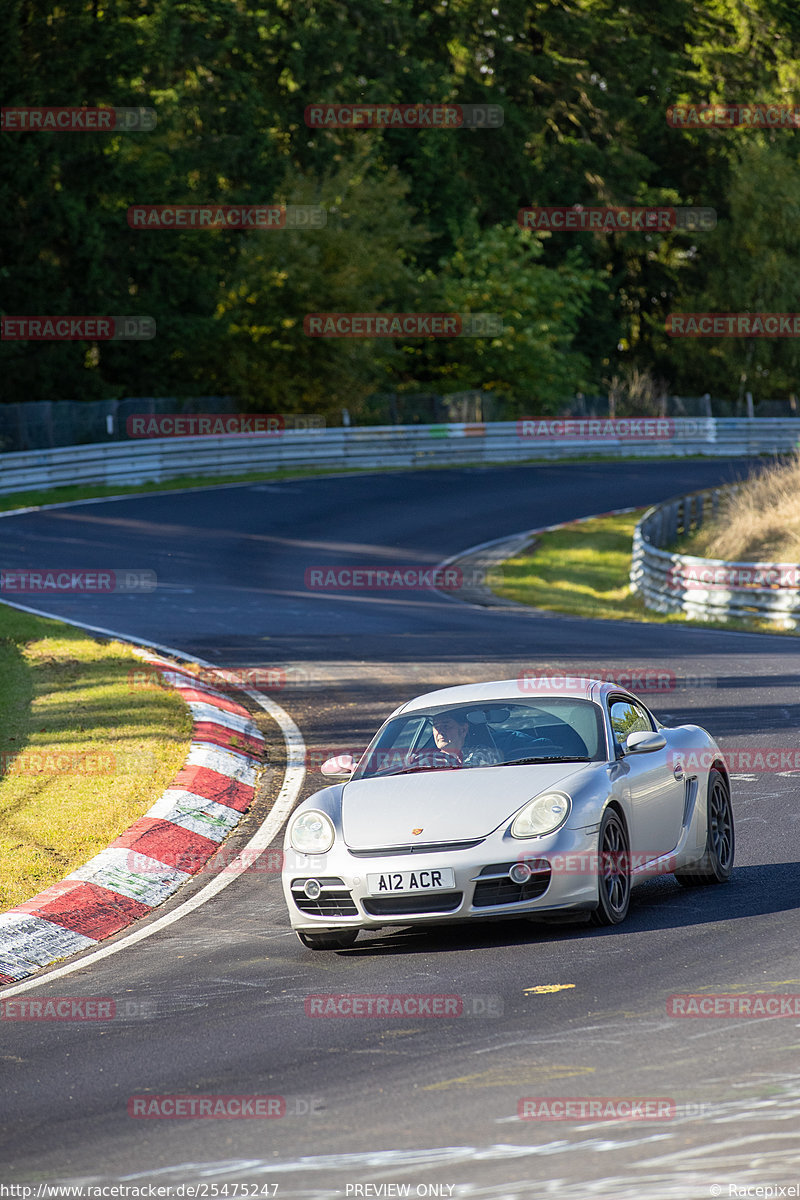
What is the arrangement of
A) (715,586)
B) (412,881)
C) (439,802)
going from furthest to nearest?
(715,586), (439,802), (412,881)

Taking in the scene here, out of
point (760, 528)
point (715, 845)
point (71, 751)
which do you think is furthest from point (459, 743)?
point (760, 528)

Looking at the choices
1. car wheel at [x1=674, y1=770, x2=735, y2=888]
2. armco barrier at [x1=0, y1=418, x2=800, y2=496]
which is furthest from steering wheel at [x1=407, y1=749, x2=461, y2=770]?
armco barrier at [x1=0, y1=418, x2=800, y2=496]

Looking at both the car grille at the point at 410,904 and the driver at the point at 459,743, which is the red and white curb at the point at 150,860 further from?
the driver at the point at 459,743

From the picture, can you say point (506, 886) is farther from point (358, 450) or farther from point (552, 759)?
point (358, 450)

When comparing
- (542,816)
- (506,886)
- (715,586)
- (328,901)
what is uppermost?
(542,816)

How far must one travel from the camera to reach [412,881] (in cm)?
784

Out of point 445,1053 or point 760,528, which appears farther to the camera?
point 760,528

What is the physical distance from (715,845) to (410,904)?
2326 millimetres

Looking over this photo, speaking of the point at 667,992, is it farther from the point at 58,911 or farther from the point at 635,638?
the point at 635,638

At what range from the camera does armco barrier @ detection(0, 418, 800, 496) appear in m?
37.4

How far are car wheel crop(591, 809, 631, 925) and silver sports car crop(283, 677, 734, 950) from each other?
0.04ft

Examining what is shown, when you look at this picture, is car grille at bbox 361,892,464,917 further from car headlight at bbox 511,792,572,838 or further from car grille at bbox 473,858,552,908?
car headlight at bbox 511,792,572,838

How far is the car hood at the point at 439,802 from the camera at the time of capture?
7.99 m

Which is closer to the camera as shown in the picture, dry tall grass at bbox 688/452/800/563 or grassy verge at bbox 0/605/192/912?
grassy verge at bbox 0/605/192/912
